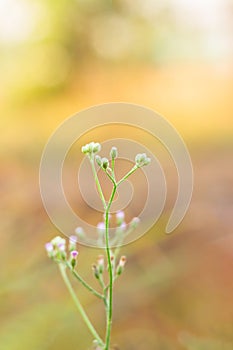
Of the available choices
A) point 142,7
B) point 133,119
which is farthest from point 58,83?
point 133,119

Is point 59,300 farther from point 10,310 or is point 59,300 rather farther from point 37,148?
point 37,148

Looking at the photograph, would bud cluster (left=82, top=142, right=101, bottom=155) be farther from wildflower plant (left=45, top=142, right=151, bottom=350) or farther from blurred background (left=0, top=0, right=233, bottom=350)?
blurred background (left=0, top=0, right=233, bottom=350)

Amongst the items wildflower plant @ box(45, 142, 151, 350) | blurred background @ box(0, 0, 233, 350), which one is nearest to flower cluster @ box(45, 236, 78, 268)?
wildflower plant @ box(45, 142, 151, 350)

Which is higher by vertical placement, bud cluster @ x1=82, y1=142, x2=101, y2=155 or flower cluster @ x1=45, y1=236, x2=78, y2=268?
bud cluster @ x1=82, y1=142, x2=101, y2=155

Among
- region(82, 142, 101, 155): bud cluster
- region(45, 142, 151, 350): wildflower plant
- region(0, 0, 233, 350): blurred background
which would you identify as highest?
region(0, 0, 233, 350): blurred background

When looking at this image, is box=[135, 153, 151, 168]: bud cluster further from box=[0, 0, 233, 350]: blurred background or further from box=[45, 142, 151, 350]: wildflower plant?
box=[0, 0, 233, 350]: blurred background

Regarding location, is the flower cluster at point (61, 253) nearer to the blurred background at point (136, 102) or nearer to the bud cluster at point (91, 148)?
the bud cluster at point (91, 148)

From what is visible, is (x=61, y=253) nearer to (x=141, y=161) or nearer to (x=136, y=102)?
(x=141, y=161)

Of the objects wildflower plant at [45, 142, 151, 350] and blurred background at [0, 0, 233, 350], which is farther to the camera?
blurred background at [0, 0, 233, 350]

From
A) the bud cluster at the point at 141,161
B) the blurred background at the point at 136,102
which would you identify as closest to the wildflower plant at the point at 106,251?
the bud cluster at the point at 141,161
